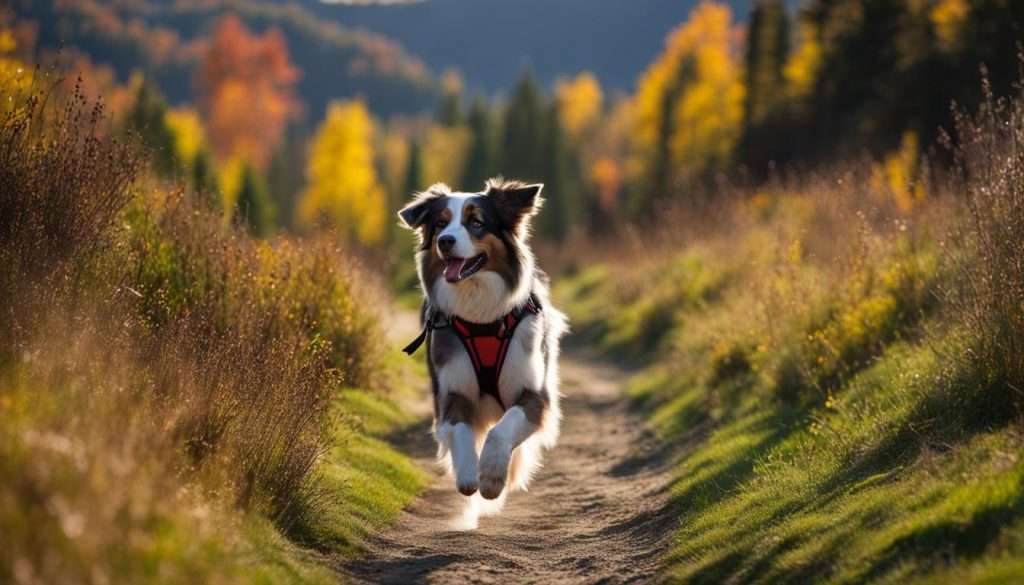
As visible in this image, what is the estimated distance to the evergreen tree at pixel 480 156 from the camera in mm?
71375

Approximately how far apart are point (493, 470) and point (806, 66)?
3509 centimetres

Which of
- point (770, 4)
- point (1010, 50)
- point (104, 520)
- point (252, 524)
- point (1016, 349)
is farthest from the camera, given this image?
point (770, 4)

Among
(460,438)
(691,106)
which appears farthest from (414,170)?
(460,438)

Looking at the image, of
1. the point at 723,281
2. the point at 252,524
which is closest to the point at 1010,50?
the point at 723,281

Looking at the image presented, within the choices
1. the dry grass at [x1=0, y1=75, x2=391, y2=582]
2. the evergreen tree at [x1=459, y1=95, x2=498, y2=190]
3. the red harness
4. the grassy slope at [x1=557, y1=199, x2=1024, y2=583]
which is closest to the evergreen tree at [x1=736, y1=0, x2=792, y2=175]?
the evergreen tree at [x1=459, y1=95, x2=498, y2=190]

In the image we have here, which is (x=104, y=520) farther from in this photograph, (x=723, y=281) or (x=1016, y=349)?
(x=723, y=281)

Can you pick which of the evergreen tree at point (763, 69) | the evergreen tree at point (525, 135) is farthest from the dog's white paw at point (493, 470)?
the evergreen tree at point (525, 135)

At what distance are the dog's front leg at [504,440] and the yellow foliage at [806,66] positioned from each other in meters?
32.4

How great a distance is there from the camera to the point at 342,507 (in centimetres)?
764

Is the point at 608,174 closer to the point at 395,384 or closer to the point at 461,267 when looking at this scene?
the point at 395,384

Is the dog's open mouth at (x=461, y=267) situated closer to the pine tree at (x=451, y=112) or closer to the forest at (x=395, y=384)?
the forest at (x=395, y=384)

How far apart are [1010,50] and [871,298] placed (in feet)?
35.9

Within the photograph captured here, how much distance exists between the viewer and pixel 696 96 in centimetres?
5059

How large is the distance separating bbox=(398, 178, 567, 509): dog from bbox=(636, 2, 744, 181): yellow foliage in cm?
3956
